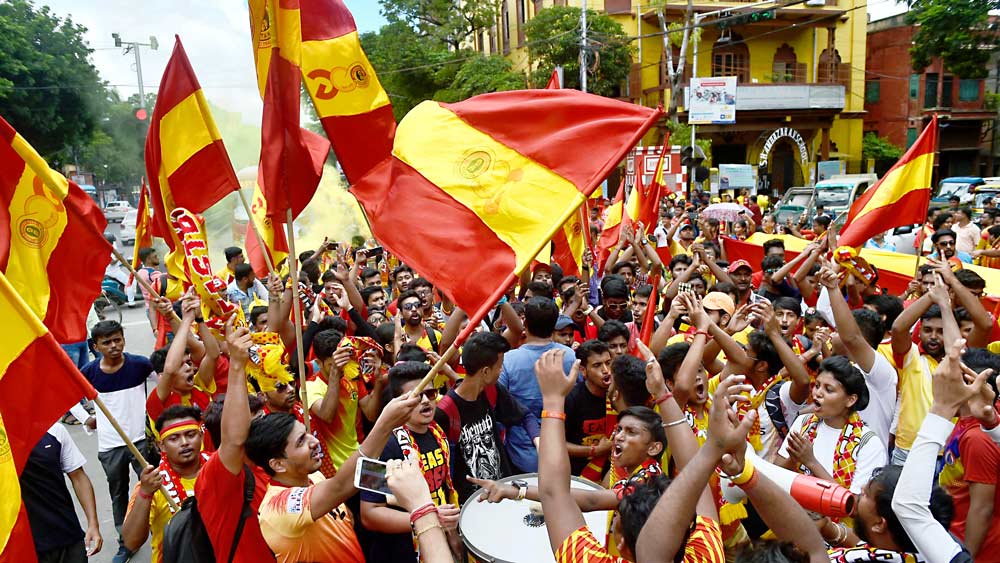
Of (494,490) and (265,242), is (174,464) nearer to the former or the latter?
(494,490)

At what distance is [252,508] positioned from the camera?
286 centimetres

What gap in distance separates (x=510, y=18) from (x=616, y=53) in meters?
10.1

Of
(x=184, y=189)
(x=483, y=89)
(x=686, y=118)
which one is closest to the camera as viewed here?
(x=184, y=189)

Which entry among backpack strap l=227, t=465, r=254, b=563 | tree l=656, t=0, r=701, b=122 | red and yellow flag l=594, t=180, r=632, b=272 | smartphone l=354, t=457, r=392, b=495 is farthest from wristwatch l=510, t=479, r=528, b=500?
tree l=656, t=0, r=701, b=122

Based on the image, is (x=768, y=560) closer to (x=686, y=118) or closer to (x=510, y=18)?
(x=686, y=118)

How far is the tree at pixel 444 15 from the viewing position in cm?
3197

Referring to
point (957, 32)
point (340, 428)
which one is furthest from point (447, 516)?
point (957, 32)

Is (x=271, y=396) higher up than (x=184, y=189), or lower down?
lower down

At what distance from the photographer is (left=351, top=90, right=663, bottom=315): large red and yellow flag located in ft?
10.5

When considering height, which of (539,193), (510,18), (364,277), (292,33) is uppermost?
(510,18)

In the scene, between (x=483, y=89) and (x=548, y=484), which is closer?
(x=548, y=484)

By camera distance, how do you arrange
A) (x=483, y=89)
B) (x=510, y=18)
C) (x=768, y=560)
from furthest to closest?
(x=510, y=18) < (x=483, y=89) < (x=768, y=560)

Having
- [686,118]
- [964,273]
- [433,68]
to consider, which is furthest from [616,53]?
[964,273]

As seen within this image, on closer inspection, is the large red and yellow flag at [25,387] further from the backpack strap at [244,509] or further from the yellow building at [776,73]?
the yellow building at [776,73]
